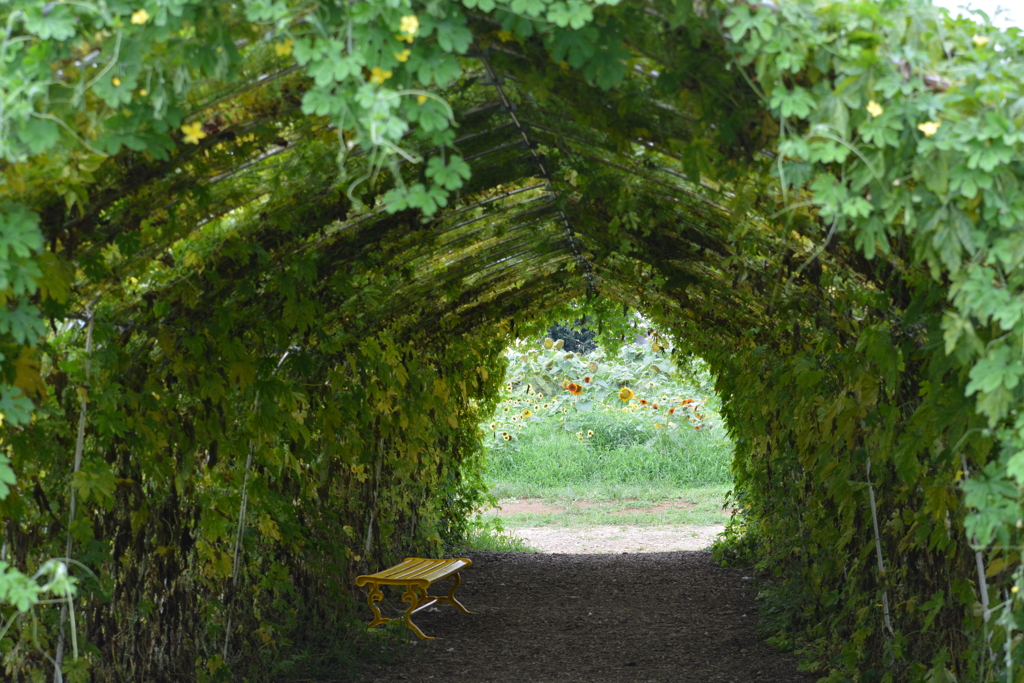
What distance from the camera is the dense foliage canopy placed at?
1.82 m

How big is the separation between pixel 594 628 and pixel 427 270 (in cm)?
260

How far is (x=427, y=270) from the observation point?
525cm

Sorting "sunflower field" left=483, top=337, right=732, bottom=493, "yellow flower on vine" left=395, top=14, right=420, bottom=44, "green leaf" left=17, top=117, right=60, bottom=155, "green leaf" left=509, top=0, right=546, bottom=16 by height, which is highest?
"green leaf" left=509, top=0, right=546, bottom=16

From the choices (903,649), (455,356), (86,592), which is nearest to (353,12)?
(86,592)

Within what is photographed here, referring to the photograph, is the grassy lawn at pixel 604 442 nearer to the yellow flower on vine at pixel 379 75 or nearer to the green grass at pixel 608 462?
the green grass at pixel 608 462

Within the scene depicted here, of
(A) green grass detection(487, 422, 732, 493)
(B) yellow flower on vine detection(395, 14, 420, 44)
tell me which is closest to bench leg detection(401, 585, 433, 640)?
(B) yellow flower on vine detection(395, 14, 420, 44)

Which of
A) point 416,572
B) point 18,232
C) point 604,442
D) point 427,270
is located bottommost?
point 416,572

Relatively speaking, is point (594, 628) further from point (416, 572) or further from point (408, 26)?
point (408, 26)

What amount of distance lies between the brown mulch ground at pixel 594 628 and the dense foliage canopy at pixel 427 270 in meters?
0.43

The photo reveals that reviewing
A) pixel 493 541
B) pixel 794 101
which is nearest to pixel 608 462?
pixel 493 541

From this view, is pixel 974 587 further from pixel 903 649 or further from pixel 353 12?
pixel 353 12

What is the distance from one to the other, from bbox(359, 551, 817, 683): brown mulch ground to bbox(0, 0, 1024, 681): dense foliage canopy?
1.42 ft

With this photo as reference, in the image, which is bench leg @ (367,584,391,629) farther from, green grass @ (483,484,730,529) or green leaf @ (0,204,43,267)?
green grass @ (483,484,730,529)

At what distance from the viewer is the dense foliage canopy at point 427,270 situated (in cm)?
182
